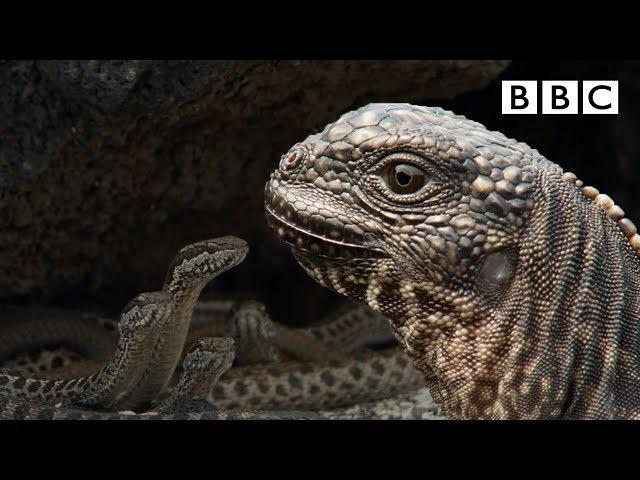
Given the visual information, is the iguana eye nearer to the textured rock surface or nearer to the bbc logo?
the bbc logo

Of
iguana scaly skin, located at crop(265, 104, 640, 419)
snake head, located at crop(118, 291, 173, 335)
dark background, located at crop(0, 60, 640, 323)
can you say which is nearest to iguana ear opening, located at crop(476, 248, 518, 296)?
iguana scaly skin, located at crop(265, 104, 640, 419)

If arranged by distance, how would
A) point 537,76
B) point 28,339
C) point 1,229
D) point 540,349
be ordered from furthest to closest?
point 537,76 → point 28,339 → point 1,229 → point 540,349

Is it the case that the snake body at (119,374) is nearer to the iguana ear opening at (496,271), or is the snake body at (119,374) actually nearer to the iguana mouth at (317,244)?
the iguana mouth at (317,244)

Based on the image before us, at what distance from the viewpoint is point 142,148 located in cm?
528


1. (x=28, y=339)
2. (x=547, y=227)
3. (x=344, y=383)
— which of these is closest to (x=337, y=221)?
(x=547, y=227)

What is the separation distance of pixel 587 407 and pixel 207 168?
11.1 feet

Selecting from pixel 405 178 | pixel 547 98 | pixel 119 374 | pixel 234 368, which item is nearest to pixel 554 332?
pixel 405 178

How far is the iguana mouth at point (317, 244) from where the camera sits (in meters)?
2.92

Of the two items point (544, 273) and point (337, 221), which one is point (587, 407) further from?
point (337, 221)

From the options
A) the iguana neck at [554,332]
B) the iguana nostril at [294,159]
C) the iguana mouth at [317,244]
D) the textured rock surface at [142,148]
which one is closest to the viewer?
the iguana neck at [554,332]

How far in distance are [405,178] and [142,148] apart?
8.85 ft

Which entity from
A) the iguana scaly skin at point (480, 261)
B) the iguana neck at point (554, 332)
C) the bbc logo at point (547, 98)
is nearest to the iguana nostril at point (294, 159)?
the iguana scaly skin at point (480, 261)

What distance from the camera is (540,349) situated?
2775 mm

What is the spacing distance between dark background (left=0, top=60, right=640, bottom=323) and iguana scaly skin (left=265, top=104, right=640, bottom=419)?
7.08 feet
